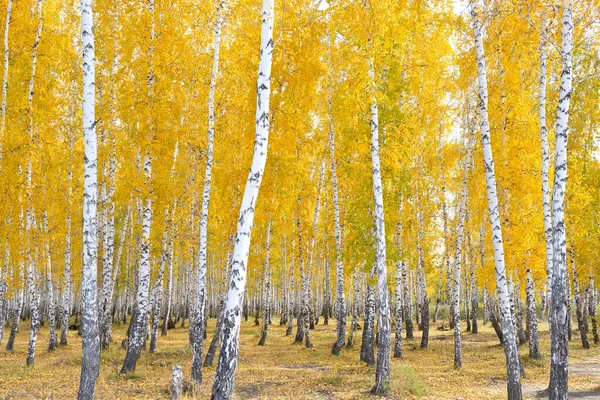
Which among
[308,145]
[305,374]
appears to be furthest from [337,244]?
[305,374]

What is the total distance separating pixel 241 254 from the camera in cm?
720

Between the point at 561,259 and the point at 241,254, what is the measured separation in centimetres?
611

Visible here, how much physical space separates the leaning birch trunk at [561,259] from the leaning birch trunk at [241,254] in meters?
5.80

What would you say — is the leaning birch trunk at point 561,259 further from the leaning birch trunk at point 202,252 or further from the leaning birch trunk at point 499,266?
the leaning birch trunk at point 202,252

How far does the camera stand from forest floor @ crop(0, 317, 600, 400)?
11.0 meters

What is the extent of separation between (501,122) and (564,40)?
6349 millimetres

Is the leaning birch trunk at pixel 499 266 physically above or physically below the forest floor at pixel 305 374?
above

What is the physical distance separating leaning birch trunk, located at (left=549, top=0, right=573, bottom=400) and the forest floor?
11.6 ft

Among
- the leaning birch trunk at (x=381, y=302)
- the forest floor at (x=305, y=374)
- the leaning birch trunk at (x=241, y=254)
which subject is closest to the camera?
the leaning birch trunk at (x=241, y=254)

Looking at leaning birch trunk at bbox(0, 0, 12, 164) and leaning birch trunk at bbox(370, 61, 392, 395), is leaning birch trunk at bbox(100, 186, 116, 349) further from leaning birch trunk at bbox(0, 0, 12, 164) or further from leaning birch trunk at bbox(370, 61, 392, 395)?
leaning birch trunk at bbox(370, 61, 392, 395)

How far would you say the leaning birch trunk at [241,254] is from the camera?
6832mm

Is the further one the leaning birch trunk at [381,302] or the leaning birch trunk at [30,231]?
the leaning birch trunk at [30,231]

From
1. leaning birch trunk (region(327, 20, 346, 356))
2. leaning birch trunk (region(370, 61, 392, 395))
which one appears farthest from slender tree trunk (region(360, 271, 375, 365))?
leaning birch trunk (region(370, 61, 392, 395))

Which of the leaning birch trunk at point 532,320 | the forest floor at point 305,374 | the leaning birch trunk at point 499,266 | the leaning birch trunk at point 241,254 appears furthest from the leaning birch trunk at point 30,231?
the leaning birch trunk at point 532,320
